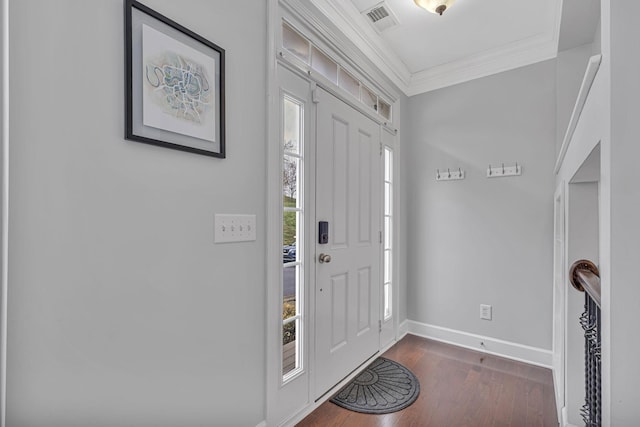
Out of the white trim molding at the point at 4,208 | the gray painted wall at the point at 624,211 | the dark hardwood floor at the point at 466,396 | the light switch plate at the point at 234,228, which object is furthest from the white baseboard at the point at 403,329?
the white trim molding at the point at 4,208

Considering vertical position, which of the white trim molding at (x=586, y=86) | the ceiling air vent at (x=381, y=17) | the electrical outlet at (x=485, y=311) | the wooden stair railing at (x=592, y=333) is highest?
the ceiling air vent at (x=381, y=17)

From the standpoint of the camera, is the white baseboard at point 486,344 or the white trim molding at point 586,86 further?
the white baseboard at point 486,344

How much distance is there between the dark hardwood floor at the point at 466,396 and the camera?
70.2 inches

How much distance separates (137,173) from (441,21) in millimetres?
2306

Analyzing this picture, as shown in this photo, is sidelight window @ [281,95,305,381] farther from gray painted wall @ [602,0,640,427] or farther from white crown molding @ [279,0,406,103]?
gray painted wall @ [602,0,640,427]

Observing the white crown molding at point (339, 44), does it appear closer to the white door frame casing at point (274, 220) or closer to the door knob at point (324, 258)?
the white door frame casing at point (274, 220)

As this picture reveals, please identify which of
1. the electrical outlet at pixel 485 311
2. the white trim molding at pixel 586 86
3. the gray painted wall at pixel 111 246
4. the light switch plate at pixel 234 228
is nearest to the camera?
the white trim molding at pixel 586 86

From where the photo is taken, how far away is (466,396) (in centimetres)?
202

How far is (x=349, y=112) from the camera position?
2.25m

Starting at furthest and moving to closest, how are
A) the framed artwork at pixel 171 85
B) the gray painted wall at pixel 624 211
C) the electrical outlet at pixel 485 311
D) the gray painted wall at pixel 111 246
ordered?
the electrical outlet at pixel 485 311, the framed artwork at pixel 171 85, the gray painted wall at pixel 111 246, the gray painted wall at pixel 624 211

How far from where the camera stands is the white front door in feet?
6.54

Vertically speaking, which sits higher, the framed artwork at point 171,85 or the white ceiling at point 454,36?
the white ceiling at point 454,36

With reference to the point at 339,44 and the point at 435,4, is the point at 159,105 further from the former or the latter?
the point at 435,4

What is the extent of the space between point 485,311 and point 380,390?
1.26m
